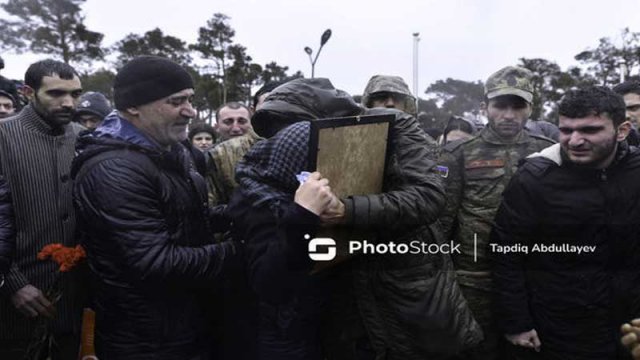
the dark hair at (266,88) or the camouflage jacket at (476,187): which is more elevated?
the dark hair at (266,88)

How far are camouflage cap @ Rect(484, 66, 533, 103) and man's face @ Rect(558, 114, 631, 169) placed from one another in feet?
2.64

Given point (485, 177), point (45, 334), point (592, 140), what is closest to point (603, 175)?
point (592, 140)

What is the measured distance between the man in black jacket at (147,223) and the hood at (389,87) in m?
1.56

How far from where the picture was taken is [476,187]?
3.06 m

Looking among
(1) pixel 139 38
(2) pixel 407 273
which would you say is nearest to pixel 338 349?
(2) pixel 407 273

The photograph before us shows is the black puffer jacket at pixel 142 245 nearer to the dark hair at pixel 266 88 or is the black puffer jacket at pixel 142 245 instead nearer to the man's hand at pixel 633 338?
the dark hair at pixel 266 88

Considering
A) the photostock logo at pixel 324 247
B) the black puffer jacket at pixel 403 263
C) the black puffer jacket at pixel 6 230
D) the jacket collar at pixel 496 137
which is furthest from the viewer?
the jacket collar at pixel 496 137

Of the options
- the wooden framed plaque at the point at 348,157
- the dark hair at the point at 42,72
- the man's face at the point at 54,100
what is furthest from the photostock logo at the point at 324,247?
the dark hair at the point at 42,72

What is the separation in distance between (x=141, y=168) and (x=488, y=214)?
202cm

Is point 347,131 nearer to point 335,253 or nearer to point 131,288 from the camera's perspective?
point 335,253

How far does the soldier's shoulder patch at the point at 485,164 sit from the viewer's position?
3.08 m

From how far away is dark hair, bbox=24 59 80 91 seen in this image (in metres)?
3.13

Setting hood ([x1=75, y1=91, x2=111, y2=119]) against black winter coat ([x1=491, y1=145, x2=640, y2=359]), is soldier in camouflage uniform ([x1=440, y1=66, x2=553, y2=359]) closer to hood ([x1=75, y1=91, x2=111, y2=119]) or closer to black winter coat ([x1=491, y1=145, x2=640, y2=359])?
black winter coat ([x1=491, y1=145, x2=640, y2=359])

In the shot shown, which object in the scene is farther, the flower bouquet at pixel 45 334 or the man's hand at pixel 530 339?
the flower bouquet at pixel 45 334
